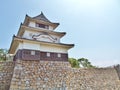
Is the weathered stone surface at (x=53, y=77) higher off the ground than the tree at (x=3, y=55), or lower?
lower

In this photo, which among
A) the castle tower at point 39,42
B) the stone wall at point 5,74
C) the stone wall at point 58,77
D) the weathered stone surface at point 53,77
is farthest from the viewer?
the castle tower at point 39,42

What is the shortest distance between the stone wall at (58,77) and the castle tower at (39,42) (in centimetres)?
60

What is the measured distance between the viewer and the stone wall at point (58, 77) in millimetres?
7762

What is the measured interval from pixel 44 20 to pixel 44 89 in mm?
6198

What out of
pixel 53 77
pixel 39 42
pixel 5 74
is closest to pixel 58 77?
pixel 53 77

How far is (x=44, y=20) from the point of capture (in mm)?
11633

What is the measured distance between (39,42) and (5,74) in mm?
3274

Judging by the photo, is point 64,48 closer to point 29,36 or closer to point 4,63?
point 29,36

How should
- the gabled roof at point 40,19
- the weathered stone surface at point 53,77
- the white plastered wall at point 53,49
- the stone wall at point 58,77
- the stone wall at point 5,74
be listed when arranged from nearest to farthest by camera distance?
the stone wall at point 5,74 → the weathered stone surface at point 53,77 → the stone wall at point 58,77 → the white plastered wall at point 53,49 → the gabled roof at point 40,19

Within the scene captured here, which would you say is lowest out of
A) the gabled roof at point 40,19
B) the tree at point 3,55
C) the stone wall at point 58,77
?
the stone wall at point 58,77

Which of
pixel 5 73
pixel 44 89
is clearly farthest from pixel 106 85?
pixel 5 73

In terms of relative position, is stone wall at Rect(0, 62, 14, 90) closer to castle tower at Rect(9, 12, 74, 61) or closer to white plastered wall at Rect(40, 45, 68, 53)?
castle tower at Rect(9, 12, 74, 61)

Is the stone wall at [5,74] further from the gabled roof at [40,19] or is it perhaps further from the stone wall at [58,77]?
the gabled roof at [40,19]

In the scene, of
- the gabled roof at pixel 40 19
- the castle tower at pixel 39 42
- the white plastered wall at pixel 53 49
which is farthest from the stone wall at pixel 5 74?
the gabled roof at pixel 40 19
